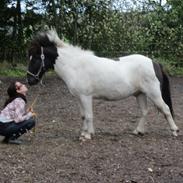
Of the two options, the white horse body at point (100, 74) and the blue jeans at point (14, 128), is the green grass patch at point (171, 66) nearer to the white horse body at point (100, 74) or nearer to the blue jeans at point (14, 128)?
the white horse body at point (100, 74)

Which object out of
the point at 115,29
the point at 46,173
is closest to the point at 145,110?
the point at 46,173

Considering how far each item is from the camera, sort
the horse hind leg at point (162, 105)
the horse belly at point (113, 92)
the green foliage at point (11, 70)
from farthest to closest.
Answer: the green foliage at point (11, 70) < the horse hind leg at point (162, 105) < the horse belly at point (113, 92)

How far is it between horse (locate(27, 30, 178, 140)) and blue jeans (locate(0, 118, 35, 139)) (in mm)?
1014

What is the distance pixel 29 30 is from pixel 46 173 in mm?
16774

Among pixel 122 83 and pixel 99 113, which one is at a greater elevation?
pixel 122 83

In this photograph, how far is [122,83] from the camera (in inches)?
337

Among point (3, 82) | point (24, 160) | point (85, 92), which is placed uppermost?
point (85, 92)

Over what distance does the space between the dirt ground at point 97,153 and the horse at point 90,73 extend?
1.89 ft

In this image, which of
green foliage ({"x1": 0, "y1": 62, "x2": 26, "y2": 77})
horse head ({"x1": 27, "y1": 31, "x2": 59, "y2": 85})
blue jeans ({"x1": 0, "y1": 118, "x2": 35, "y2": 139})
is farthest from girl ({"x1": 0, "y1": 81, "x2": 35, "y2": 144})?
green foliage ({"x1": 0, "y1": 62, "x2": 26, "y2": 77})

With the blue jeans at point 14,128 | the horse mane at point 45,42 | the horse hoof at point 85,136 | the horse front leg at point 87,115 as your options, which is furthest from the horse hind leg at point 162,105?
the blue jeans at point 14,128

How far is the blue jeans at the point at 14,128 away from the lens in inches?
301

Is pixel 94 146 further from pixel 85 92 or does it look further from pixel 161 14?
pixel 161 14

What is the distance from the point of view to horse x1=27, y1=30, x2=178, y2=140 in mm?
8367

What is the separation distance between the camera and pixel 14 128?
764 cm
